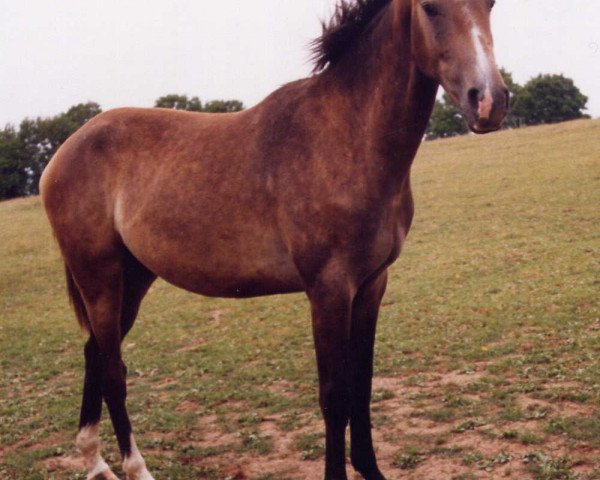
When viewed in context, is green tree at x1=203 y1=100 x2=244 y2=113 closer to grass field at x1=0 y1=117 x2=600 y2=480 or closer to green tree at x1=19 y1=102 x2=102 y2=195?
green tree at x1=19 y1=102 x2=102 y2=195

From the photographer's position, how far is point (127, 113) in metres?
4.73

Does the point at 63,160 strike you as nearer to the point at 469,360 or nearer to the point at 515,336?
the point at 469,360

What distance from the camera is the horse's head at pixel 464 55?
109 inches

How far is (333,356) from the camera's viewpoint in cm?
358

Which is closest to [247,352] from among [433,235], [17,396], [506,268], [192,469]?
[17,396]

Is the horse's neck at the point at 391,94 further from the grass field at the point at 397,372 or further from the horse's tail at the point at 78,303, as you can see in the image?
the horse's tail at the point at 78,303

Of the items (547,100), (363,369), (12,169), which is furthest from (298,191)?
(547,100)

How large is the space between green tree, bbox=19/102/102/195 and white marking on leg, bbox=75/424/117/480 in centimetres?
A: 4673

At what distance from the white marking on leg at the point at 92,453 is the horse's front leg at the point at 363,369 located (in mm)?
1816

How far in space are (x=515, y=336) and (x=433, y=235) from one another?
31.1ft

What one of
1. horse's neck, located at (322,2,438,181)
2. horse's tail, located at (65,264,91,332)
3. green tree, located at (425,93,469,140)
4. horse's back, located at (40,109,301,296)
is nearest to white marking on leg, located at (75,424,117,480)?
horse's tail, located at (65,264,91,332)

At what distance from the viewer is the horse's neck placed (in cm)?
344

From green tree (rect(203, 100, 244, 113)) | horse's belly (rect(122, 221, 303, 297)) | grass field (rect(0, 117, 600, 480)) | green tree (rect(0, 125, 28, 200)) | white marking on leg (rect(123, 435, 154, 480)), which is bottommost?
grass field (rect(0, 117, 600, 480))

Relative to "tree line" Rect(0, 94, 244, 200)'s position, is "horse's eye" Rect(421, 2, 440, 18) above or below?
below
